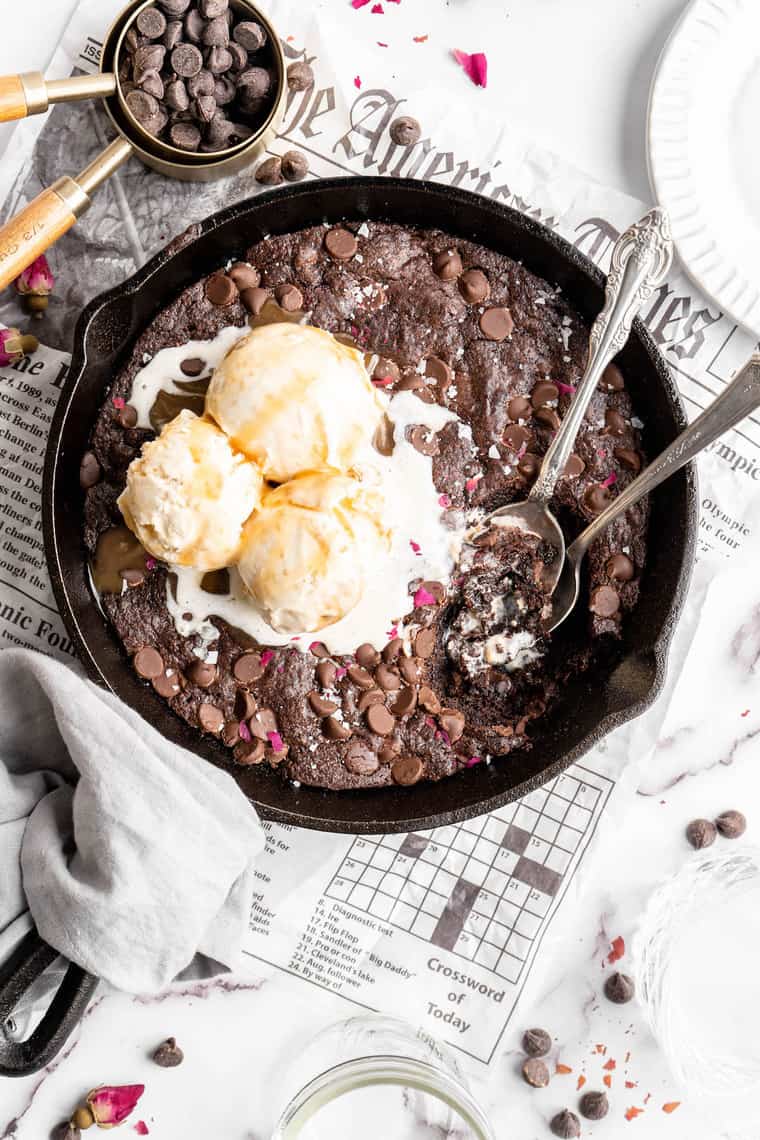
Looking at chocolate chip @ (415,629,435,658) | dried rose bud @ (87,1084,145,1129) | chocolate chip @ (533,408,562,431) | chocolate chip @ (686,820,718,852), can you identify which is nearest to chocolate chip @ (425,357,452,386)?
chocolate chip @ (533,408,562,431)

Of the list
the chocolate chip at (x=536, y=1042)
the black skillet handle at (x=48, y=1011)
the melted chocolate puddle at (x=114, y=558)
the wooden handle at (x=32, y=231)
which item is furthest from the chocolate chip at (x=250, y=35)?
the chocolate chip at (x=536, y=1042)

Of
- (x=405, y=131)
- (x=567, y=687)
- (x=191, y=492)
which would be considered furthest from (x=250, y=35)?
(x=567, y=687)

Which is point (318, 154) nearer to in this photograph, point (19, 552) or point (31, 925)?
point (19, 552)

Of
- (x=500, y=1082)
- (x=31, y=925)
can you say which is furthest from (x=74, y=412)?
(x=500, y=1082)

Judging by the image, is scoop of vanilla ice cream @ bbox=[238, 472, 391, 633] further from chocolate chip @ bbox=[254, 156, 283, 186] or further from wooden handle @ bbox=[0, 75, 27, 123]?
wooden handle @ bbox=[0, 75, 27, 123]

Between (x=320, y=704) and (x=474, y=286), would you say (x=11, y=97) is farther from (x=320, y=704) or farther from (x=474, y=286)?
(x=320, y=704)
